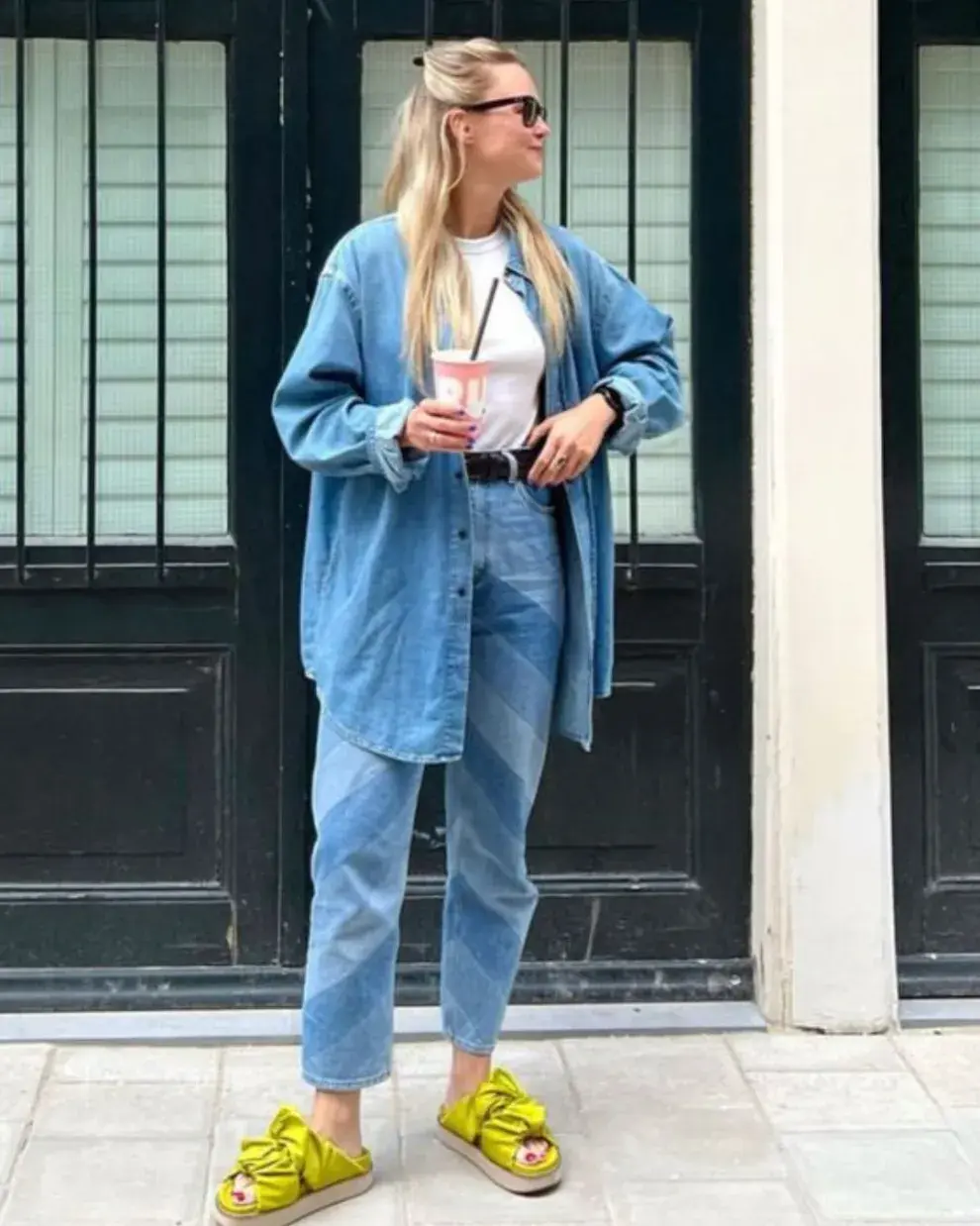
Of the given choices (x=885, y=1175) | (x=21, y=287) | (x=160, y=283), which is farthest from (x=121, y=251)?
(x=885, y=1175)

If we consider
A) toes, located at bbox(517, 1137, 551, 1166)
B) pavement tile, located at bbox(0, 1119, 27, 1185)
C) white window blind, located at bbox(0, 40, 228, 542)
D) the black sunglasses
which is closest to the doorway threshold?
pavement tile, located at bbox(0, 1119, 27, 1185)

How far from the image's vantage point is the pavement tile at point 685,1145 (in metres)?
3.39

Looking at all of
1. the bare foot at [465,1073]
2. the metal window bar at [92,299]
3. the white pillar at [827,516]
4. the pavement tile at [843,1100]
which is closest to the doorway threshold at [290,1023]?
the white pillar at [827,516]

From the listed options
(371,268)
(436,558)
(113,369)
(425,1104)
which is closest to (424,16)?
(113,369)

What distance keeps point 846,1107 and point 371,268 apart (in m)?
1.99

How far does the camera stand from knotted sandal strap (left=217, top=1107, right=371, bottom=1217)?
3.12 m

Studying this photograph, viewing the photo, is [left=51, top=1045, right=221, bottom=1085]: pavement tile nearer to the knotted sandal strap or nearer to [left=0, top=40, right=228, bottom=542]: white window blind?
the knotted sandal strap

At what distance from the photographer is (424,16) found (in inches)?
168

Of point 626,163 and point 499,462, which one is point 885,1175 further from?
point 626,163

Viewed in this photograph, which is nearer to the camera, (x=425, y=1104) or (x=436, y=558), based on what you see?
(x=436, y=558)

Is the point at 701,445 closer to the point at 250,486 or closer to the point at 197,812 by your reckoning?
the point at 250,486

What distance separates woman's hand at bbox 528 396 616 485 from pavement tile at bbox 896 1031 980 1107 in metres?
1.67

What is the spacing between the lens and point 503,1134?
3.33 metres

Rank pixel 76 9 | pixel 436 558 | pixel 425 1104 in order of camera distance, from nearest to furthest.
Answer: pixel 436 558 < pixel 425 1104 < pixel 76 9
